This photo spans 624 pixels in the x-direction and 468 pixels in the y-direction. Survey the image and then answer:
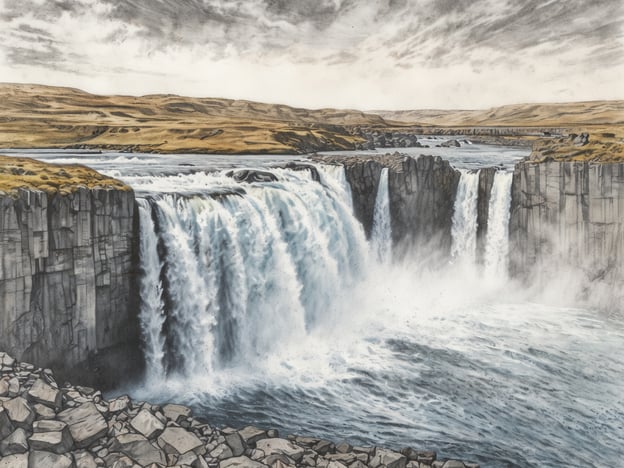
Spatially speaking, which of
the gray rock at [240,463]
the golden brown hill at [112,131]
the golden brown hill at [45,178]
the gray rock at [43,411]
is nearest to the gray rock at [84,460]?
the gray rock at [43,411]

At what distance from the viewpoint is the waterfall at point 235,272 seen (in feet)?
66.9

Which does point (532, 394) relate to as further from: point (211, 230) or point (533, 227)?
point (533, 227)

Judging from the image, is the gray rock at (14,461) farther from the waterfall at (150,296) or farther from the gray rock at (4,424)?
the waterfall at (150,296)

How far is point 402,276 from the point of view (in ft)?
114

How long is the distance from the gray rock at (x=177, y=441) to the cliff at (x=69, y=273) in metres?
6.50

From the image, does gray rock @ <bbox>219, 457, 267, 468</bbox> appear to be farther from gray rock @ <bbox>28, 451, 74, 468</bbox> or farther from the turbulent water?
the turbulent water

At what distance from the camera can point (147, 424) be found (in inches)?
507

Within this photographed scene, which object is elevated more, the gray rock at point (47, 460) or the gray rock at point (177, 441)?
the gray rock at point (47, 460)

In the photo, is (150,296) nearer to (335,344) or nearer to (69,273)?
(69,273)

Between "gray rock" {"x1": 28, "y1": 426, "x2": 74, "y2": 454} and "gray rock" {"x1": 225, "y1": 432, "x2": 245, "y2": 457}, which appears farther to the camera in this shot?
"gray rock" {"x1": 225, "y1": 432, "x2": 245, "y2": 457}

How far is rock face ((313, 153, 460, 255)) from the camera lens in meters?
33.7

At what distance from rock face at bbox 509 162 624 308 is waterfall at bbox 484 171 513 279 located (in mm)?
464

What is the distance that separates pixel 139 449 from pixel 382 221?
25.0 metres

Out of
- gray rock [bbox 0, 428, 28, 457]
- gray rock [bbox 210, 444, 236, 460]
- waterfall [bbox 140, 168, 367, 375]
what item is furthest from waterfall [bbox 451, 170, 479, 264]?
gray rock [bbox 0, 428, 28, 457]
